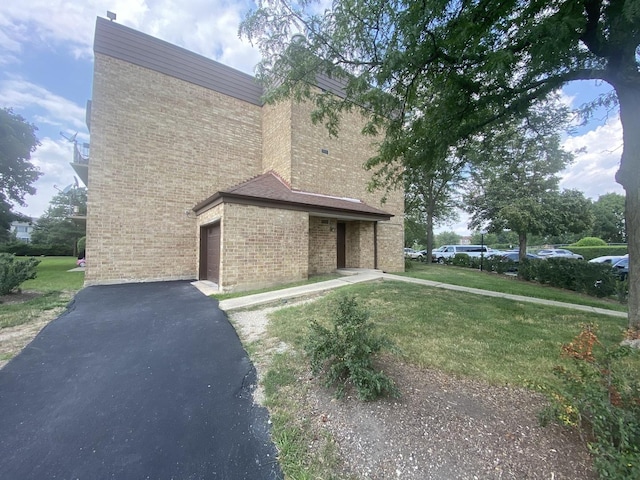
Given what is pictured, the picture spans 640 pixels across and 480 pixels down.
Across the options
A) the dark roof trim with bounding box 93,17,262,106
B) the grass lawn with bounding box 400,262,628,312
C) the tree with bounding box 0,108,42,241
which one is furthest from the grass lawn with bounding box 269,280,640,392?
the tree with bounding box 0,108,42,241

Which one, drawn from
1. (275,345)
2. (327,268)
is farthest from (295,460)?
(327,268)

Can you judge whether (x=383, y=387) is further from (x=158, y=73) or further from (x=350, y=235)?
(x=158, y=73)

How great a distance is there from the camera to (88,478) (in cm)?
191

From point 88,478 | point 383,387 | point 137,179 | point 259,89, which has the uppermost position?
point 259,89

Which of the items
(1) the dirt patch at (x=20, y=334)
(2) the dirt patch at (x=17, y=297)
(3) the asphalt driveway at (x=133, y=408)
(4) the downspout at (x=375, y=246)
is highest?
(4) the downspout at (x=375, y=246)

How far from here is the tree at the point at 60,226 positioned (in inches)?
1235

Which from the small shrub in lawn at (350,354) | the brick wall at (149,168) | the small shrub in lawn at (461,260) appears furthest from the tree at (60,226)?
the small shrub in lawn at (461,260)

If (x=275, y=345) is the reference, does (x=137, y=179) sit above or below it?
above

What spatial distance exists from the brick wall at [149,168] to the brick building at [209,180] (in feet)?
0.13

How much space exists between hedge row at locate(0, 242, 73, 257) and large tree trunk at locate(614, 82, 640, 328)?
156 ft

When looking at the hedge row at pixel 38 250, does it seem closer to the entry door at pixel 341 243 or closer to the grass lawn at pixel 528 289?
the entry door at pixel 341 243

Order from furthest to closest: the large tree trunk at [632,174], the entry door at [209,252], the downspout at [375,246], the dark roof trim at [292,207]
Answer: the downspout at [375,246] < the entry door at [209,252] < the dark roof trim at [292,207] < the large tree trunk at [632,174]

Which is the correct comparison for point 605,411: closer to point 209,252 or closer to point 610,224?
point 209,252

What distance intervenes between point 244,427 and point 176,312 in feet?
15.1
